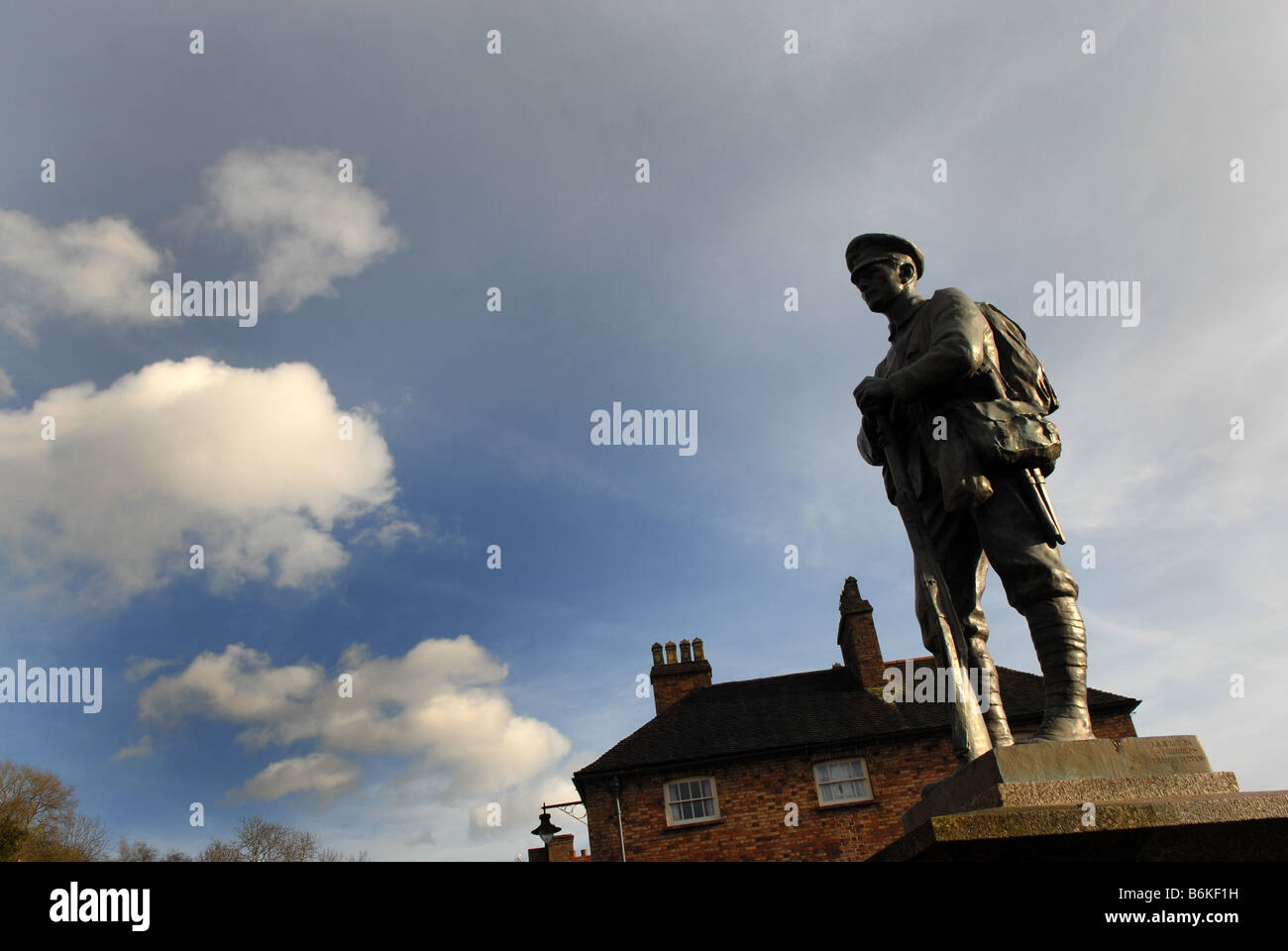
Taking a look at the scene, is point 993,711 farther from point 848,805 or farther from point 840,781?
point 840,781

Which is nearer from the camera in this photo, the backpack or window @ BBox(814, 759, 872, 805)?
the backpack

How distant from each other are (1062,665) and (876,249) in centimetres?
265

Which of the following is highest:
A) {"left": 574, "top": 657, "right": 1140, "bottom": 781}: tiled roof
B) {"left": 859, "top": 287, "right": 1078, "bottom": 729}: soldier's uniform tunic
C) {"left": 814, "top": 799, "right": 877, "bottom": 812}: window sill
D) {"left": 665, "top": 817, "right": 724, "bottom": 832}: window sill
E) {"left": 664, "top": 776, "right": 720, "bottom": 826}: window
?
{"left": 859, "top": 287, "right": 1078, "bottom": 729}: soldier's uniform tunic

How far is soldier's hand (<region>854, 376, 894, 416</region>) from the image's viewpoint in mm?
4387

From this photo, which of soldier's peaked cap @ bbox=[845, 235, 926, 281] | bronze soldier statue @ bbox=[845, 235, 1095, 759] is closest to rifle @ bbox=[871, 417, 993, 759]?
bronze soldier statue @ bbox=[845, 235, 1095, 759]

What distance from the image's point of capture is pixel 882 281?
15.6 ft

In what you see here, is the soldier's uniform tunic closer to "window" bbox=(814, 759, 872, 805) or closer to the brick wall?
the brick wall

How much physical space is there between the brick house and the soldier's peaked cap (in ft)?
59.6

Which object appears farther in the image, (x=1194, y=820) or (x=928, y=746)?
(x=928, y=746)
